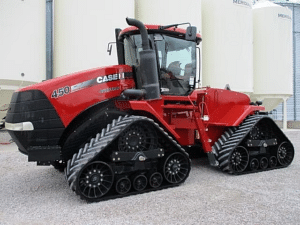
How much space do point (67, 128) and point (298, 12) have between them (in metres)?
25.9

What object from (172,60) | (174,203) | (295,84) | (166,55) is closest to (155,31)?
(166,55)

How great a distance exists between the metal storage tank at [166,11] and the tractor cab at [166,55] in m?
6.61

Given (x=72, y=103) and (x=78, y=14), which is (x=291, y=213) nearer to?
(x=72, y=103)

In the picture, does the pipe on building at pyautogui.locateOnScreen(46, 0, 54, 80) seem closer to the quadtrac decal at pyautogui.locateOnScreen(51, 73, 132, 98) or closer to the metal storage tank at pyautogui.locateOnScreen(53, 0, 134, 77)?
the metal storage tank at pyautogui.locateOnScreen(53, 0, 134, 77)

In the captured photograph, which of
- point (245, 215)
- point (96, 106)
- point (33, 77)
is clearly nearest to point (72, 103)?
point (96, 106)

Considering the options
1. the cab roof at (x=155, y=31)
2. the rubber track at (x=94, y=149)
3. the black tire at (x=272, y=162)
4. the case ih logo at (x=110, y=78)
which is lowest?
the black tire at (x=272, y=162)

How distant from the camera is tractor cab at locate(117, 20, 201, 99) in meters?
5.01

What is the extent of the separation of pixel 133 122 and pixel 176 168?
1.17 m

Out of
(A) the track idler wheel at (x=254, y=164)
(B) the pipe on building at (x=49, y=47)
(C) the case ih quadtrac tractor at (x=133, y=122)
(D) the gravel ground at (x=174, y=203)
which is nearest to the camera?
(D) the gravel ground at (x=174, y=203)

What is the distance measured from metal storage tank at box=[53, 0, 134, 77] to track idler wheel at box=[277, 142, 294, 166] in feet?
21.5

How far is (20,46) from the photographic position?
973 centimetres

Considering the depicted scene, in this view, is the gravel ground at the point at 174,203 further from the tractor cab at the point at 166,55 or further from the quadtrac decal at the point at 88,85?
the tractor cab at the point at 166,55

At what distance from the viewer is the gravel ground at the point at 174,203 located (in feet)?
10.9

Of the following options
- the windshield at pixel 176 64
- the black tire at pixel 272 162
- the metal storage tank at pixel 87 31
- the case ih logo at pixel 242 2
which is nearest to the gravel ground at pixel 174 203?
the black tire at pixel 272 162
